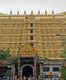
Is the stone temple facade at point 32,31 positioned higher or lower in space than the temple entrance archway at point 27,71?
higher

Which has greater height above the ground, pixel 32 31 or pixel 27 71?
pixel 32 31

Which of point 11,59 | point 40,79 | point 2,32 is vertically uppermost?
point 2,32

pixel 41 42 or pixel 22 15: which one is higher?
pixel 22 15

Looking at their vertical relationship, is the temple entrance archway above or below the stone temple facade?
below

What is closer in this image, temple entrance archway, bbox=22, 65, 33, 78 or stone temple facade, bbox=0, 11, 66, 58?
temple entrance archway, bbox=22, 65, 33, 78

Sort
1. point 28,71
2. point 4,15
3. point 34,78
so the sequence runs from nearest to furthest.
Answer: point 34,78
point 28,71
point 4,15

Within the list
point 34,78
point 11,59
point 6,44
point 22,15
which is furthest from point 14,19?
point 34,78

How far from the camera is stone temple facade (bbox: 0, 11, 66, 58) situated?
4084cm

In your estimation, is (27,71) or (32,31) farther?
(32,31)

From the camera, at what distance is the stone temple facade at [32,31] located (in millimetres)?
40844

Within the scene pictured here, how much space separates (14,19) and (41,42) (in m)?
5.54

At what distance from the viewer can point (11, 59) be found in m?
38.3

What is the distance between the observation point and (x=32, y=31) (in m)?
42.5

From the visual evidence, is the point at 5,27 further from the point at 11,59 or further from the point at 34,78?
the point at 34,78
